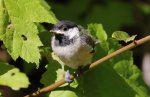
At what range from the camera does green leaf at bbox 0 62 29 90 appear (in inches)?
86.8

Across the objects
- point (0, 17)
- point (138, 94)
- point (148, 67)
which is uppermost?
point (0, 17)

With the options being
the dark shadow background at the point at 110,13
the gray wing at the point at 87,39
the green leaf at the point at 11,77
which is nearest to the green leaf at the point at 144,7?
the dark shadow background at the point at 110,13

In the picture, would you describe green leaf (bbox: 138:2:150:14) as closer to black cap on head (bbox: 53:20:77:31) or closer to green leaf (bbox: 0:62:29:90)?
black cap on head (bbox: 53:20:77:31)

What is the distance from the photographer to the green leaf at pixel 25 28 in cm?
194

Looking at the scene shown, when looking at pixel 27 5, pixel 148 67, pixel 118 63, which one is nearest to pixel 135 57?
pixel 148 67

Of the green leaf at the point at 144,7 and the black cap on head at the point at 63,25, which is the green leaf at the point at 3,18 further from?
the green leaf at the point at 144,7

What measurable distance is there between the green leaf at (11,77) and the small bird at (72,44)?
0.24 metres

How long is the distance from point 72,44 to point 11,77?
1.30 feet

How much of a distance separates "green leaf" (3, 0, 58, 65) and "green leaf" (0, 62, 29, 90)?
277mm

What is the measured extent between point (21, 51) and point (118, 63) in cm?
63

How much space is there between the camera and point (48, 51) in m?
2.37

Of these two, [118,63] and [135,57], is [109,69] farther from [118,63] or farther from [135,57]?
[135,57]

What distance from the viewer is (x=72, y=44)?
7.89 ft

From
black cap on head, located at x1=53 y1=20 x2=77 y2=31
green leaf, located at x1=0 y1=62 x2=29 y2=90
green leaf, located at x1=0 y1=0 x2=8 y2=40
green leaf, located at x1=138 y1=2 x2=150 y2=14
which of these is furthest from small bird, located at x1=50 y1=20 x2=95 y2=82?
green leaf, located at x1=138 y1=2 x2=150 y2=14
